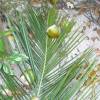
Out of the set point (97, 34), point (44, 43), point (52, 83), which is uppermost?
point (44, 43)

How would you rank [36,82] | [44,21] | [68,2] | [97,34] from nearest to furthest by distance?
1. [36,82]
2. [44,21]
3. [97,34]
4. [68,2]

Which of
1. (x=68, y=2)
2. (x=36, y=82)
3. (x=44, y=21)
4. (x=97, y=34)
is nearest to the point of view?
(x=36, y=82)

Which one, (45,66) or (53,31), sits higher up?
(53,31)

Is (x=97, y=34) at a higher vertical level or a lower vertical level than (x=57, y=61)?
lower

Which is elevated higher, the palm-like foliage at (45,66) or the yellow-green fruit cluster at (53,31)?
the yellow-green fruit cluster at (53,31)

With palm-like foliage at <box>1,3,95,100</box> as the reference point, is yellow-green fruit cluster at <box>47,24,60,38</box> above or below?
above

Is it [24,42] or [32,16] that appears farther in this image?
[32,16]

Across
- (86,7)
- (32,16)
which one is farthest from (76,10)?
(32,16)

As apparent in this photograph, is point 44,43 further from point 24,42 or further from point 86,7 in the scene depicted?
point 86,7
